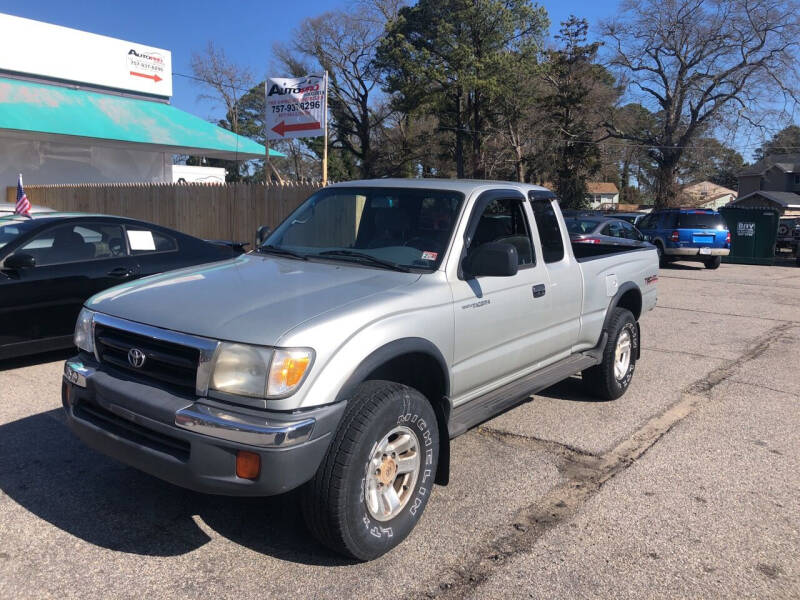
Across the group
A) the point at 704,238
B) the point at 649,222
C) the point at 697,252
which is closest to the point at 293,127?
the point at 697,252

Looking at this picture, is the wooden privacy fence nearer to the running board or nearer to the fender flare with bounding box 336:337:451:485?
the running board

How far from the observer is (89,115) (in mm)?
20469

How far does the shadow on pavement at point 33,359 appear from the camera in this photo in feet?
21.6

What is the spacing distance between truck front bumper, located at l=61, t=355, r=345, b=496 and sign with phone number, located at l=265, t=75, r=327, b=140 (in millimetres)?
9656

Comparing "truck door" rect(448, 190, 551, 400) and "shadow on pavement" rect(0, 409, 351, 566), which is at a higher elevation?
"truck door" rect(448, 190, 551, 400)

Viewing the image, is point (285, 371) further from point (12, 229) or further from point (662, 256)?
point (662, 256)

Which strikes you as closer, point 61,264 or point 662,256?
point 61,264

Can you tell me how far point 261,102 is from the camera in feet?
198

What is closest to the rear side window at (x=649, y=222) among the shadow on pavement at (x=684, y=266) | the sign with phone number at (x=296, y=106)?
the shadow on pavement at (x=684, y=266)

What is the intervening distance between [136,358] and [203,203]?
37.4 feet

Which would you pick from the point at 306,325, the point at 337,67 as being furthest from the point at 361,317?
the point at 337,67

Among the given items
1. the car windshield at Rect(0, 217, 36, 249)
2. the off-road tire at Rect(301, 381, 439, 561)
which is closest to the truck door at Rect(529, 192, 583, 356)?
the off-road tire at Rect(301, 381, 439, 561)

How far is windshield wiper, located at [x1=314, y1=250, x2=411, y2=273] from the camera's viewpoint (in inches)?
153

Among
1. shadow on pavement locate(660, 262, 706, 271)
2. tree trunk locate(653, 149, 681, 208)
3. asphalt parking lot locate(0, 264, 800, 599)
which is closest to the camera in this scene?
asphalt parking lot locate(0, 264, 800, 599)
